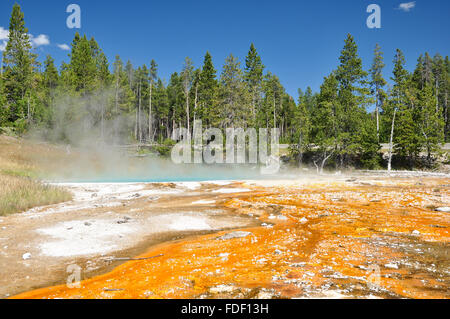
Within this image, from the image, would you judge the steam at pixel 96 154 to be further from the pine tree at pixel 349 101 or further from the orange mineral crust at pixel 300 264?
the orange mineral crust at pixel 300 264

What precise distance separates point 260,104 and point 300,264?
42481 millimetres

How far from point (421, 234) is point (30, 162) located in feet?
109

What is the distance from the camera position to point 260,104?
4591cm

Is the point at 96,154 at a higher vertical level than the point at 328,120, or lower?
lower

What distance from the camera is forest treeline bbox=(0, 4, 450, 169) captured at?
31.7m

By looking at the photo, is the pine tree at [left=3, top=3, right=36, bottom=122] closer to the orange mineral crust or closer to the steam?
the steam

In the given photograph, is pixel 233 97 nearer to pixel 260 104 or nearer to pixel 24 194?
pixel 260 104

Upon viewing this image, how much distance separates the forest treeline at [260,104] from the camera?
31688 mm

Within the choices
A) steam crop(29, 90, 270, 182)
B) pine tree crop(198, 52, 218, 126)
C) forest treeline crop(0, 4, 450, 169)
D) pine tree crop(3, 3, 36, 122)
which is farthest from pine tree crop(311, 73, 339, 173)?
pine tree crop(3, 3, 36, 122)

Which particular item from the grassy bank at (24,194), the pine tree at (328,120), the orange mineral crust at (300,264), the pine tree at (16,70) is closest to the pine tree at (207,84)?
the pine tree at (328,120)

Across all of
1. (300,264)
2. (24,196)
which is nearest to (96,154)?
(24,196)

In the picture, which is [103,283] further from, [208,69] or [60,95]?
[208,69]
